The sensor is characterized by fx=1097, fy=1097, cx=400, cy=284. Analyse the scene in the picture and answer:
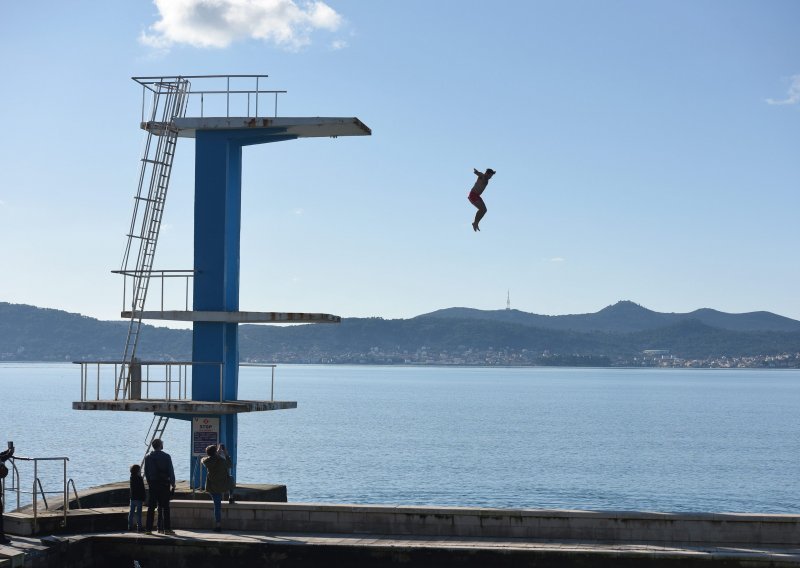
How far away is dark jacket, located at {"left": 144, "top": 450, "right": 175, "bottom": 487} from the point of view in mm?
17812

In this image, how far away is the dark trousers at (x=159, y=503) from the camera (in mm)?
17797

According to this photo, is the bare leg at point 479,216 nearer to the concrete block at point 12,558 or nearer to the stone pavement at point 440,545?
the stone pavement at point 440,545

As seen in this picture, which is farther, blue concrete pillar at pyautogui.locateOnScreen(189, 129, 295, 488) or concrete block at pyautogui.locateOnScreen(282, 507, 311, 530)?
blue concrete pillar at pyautogui.locateOnScreen(189, 129, 295, 488)

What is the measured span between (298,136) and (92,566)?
992 centimetres

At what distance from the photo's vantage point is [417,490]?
50.1 m

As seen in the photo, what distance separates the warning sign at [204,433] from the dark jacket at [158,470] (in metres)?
4.31

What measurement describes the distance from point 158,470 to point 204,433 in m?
4.53

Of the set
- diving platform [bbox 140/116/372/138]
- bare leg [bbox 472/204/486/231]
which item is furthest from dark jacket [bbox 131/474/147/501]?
diving platform [bbox 140/116/372/138]

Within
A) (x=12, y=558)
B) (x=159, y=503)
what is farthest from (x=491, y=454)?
(x=12, y=558)

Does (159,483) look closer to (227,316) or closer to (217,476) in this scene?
(217,476)

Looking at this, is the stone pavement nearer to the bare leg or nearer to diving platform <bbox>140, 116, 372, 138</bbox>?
the bare leg

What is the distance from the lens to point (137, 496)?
17984mm

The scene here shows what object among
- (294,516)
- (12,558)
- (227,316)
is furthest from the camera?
(227,316)

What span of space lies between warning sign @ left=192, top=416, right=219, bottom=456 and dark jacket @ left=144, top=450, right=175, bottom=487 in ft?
14.1
